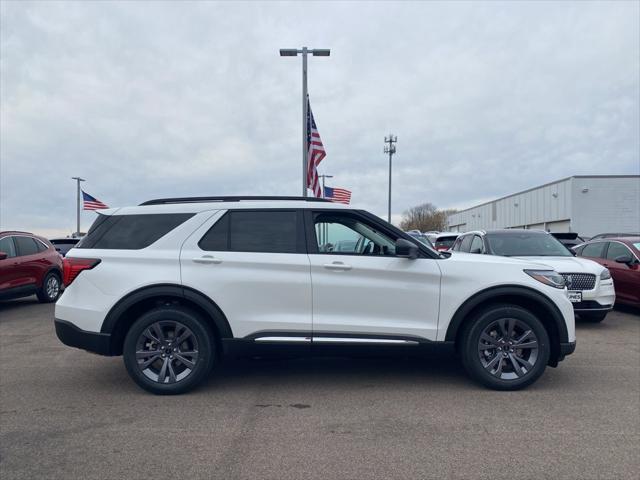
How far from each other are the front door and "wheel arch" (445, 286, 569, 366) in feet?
0.78

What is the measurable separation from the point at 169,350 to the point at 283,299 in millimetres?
1211

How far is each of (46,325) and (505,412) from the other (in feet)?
25.4

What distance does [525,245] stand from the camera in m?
9.02

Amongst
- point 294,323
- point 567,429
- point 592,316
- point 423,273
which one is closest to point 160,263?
point 294,323

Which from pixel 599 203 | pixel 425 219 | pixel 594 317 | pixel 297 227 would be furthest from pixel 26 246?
pixel 425 219

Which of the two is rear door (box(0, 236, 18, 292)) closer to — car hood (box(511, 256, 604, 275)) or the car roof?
the car roof

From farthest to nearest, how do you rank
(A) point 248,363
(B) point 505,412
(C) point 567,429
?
1. (A) point 248,363
2. (B) point 505,412
3. (C) point 567,429

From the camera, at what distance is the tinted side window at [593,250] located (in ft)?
34.7

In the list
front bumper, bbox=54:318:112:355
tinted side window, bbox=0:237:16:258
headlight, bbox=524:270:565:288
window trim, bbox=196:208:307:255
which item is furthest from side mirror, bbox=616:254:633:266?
tinted side window, bbox=0:237:16:258

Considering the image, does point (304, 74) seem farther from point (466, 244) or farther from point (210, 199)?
point (210, 199)

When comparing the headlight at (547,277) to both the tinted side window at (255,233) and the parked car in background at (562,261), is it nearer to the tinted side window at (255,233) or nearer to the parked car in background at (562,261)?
the parked car in background at (562,261)

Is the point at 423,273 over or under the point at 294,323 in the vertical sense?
over

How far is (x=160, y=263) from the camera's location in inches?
182

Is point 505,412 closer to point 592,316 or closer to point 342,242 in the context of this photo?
point 342,242
